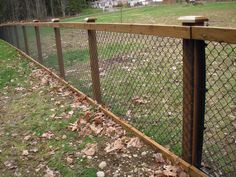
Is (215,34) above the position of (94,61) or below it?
above

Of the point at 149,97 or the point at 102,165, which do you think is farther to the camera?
the point at 149,97

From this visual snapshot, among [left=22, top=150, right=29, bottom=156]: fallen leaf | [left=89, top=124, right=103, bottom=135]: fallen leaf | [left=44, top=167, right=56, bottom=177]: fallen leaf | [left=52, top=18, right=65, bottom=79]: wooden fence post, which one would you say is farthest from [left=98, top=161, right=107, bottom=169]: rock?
[left=52, top=18, right=65, bottom=79]: wooden fence post

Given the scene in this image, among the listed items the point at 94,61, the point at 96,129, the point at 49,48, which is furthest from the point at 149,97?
the point at 49,48

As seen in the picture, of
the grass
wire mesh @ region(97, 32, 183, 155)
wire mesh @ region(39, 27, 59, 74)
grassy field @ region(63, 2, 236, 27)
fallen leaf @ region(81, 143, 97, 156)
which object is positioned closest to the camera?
the grass

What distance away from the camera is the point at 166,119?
185 inches

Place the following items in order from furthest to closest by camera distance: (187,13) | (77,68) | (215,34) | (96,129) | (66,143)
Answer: (187,13), (77,68), (96,129), (66,143), (215,34)

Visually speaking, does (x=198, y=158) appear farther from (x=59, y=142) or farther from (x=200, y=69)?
(x=59, y=142)

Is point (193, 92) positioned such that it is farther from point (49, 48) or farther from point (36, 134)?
point (49, 48)

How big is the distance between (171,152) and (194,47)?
1.25 metres

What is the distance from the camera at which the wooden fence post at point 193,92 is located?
9.93 feet

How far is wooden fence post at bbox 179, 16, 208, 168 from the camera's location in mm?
3027

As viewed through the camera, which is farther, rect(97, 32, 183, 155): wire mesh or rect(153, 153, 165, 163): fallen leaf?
rect(97, 32, 183, 155): wire mesh

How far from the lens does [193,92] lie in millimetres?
3164

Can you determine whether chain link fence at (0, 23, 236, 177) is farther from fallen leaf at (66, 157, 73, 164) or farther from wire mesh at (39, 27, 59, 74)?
fallen leaf at (66, 157, 73, 164)
